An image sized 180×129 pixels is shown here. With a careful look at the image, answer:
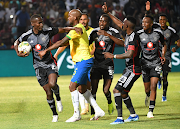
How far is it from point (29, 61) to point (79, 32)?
38.2 feet

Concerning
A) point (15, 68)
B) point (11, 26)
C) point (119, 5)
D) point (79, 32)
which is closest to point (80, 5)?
point (119, 5)

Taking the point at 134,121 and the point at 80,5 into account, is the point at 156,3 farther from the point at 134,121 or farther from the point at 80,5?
the point at 134,121

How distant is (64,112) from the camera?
8227 mm

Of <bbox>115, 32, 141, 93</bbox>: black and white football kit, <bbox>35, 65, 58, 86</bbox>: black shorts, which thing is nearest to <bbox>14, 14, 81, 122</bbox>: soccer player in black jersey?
<bbox>35, 65, 58, 86</bbox>: black shorts

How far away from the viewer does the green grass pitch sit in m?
6.36

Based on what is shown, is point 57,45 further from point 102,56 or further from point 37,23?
point 102,56

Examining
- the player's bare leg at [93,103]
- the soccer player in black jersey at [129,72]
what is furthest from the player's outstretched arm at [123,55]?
the player's bare leg at [93,103]

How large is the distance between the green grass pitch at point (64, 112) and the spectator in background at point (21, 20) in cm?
583

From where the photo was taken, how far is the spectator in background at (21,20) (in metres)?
18.6

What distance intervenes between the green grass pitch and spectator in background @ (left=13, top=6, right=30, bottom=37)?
5.83 m

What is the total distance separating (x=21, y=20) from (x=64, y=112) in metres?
11.5

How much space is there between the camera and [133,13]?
65.5ft

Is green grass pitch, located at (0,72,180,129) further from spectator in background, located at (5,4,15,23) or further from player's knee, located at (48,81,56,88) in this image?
spectator in background, located at (5,4,15,23)

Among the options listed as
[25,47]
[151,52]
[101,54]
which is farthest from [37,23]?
[151,52]
